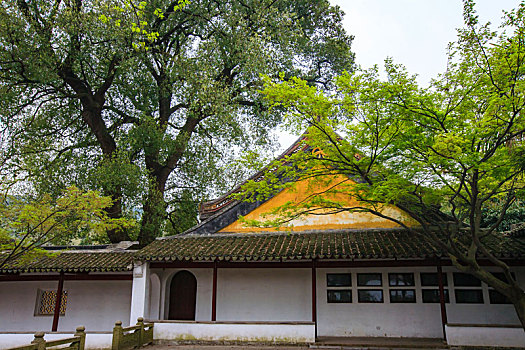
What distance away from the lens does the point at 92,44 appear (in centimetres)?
1568

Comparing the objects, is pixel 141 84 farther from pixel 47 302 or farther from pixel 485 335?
pixel 485 335

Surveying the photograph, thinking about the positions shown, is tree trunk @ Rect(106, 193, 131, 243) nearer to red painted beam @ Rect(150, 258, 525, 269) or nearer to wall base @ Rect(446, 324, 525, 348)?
red painted beam @ Rect(150, 258, 525, 269)

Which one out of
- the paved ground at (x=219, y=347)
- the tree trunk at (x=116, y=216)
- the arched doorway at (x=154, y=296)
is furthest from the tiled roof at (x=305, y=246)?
the tree trunk at (x=116, y=216)

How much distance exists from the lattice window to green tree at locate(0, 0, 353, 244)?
297 centimetres

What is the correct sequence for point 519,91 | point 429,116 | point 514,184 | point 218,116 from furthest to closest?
point 218,116 < point 514,184 < point 429,116 < point 519,91

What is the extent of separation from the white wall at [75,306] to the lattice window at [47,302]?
0.16 m

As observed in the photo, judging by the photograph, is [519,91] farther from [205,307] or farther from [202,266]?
[205,307]

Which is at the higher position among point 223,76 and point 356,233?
point 223,76

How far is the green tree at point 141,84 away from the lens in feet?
49.0

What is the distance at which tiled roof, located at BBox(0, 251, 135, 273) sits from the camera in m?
12.6

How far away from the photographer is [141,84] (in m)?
17.6

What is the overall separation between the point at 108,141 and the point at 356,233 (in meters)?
11.2

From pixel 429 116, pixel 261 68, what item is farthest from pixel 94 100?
pixel 429 116

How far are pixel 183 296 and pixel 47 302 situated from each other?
4966 millimetres
